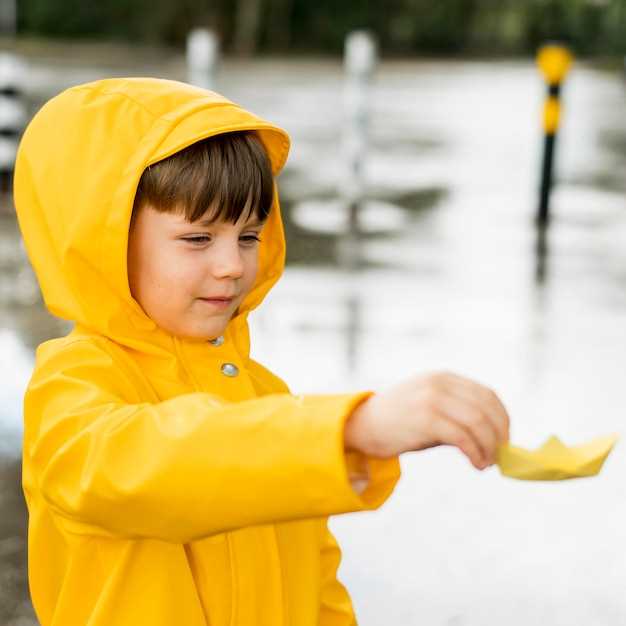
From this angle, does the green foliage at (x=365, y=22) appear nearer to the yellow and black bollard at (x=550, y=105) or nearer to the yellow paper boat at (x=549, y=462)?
the yellow and black bollard at (x=550, y=105)

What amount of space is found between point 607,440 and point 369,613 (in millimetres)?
2196

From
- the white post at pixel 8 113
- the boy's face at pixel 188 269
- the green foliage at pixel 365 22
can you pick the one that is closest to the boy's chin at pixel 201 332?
the boy's face at pixel 188 269

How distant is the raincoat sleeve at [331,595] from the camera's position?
2.19 m

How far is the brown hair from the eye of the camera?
1785mm

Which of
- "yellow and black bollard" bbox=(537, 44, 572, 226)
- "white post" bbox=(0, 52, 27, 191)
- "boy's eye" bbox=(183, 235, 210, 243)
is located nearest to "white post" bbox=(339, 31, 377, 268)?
"yellow and black bollard" bbox=(537, 44, 572, 226)

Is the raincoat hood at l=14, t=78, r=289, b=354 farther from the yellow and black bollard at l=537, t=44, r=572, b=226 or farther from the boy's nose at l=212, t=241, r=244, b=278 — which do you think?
the yellow and black bollard at l=537, t=44, r=572, b=226

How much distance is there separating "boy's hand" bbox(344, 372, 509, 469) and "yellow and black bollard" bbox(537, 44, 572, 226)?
7.70 meters

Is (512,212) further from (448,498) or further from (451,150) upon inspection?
(448,498)

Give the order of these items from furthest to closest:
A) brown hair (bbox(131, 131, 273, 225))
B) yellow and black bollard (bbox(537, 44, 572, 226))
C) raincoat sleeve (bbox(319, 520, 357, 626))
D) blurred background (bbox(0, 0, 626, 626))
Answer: yellow and black bollard (bbox(537, 44, 572, 226)) → blurred background (bbox(0, 0, 626, 626)) → raincoat sleeve (bbox(319, 520, 357, 626)) → brown hair (bbox(131, 131, 273, 225))

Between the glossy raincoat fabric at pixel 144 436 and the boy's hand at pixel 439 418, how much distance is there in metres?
0.05

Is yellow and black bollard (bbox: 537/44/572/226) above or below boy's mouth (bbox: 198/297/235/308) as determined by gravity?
below

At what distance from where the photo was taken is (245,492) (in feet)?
4.61

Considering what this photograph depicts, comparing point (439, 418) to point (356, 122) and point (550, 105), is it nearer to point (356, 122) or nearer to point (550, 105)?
point (550, 105)

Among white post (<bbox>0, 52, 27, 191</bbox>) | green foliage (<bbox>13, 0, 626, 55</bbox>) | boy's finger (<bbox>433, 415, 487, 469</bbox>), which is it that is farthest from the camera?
green foliage (<bbox>13, 0, 626, 55</bbox>)
